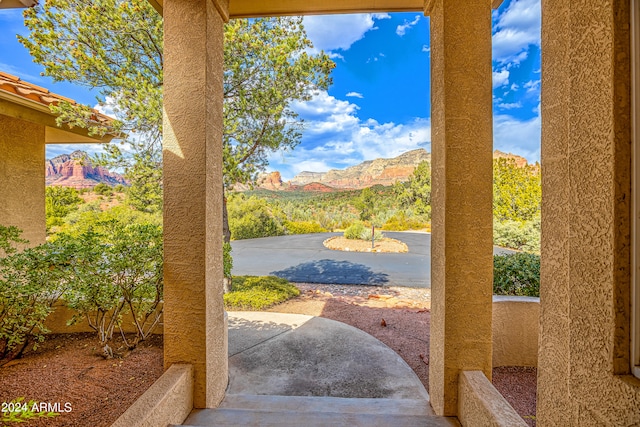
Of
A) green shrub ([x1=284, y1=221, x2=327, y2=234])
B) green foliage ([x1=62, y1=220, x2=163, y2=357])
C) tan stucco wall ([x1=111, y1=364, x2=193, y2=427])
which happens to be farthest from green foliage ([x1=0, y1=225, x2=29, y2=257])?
green shrub ([x1=284, y1=221, x2=327, y2=234])

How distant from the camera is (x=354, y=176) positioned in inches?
1211

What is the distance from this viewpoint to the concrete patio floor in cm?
208

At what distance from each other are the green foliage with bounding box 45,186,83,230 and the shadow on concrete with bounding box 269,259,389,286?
7.52m

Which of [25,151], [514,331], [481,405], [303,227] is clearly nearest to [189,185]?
[481,405]

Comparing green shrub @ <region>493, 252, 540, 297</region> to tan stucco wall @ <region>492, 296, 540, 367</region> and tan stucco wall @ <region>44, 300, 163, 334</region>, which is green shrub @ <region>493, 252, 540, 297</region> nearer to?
tan stucco wall @ <region>492, 296, 540, 367</region>

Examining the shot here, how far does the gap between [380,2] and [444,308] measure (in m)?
3.03

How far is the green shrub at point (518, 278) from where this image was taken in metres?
3.45

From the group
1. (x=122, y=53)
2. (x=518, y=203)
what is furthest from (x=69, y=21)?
(x=518, y=203)

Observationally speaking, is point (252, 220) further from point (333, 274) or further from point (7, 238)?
point (7, 238)

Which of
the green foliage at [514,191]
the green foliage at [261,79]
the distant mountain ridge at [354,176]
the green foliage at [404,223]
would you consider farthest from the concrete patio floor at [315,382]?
the distant mountain ridge at [354,176]

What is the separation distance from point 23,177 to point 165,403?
575 centimetres

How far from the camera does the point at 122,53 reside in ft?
15.8

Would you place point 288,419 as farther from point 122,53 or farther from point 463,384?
point 122,53

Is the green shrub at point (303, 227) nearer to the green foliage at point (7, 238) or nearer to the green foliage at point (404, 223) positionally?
the green foliage at point (404, 223)
